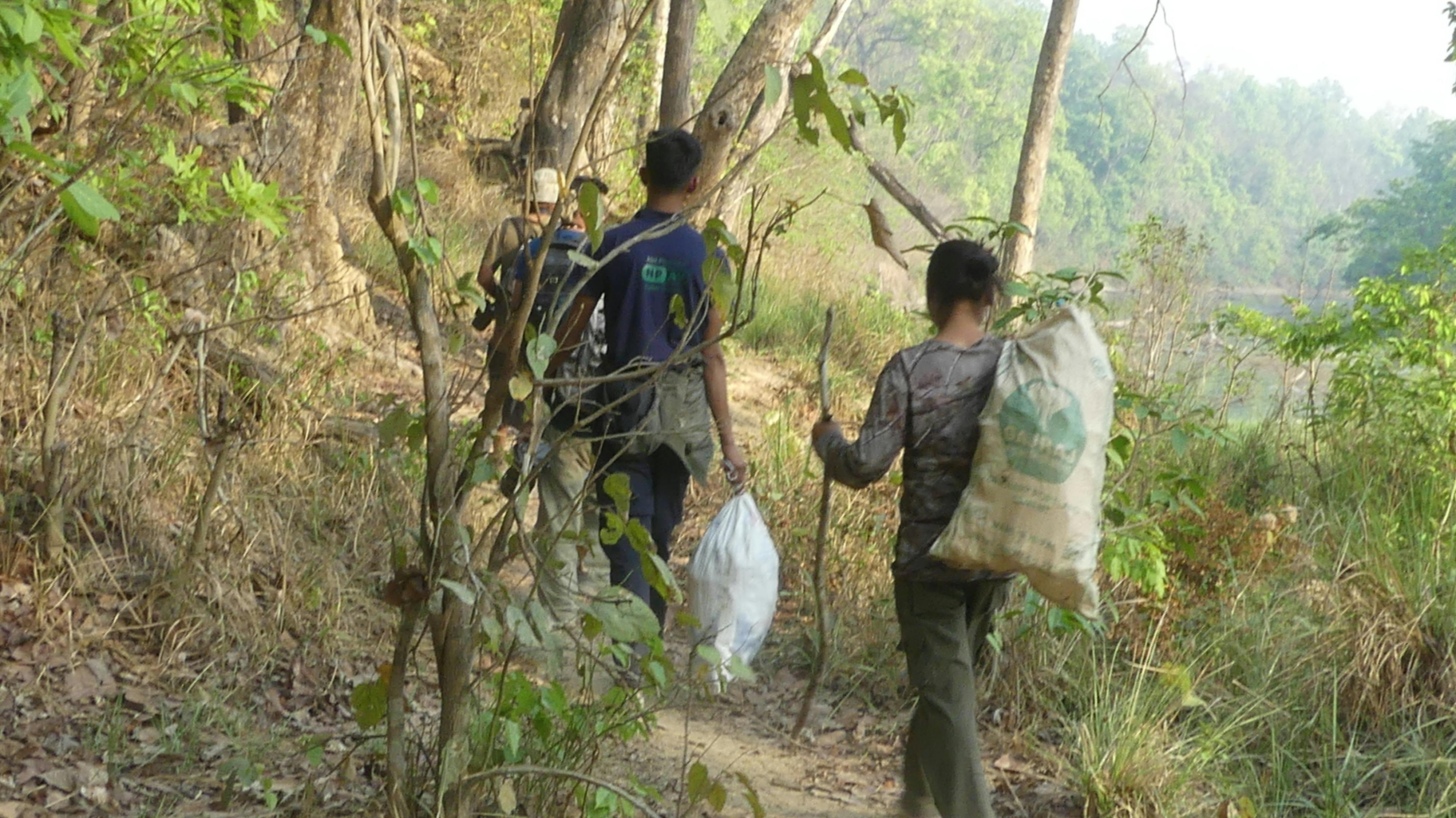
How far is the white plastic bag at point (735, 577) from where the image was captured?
384cm

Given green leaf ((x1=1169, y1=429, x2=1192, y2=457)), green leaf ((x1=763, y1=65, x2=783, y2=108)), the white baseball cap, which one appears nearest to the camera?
green leaf ((x1=763, y1=65, x2=783, y2=108))

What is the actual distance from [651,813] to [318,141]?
5.71m

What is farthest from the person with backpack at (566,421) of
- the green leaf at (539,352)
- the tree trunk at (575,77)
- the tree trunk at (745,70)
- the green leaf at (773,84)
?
the tree trunk at (575,77)

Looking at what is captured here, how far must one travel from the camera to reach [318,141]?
725 cm

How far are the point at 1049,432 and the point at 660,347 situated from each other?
53.0 inches

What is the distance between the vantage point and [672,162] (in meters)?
3.80

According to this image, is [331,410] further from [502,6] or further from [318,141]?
[502,6]

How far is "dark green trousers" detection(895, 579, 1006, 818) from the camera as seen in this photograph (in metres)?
3.17

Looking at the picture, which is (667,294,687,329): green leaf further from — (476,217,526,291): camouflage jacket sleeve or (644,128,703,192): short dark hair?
(644,128,703,192): short dark hair

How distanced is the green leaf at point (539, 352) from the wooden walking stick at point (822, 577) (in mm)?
1109

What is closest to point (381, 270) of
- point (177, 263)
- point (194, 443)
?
point (177, 263)

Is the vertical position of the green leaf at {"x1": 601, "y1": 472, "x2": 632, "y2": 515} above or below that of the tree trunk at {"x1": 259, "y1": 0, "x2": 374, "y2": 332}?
below

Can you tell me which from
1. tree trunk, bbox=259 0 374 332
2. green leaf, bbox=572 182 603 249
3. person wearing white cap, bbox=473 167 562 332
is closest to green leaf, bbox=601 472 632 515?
green leaf, bbox=572 182 603 249

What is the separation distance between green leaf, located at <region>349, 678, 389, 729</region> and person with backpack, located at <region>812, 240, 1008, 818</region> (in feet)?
4.01
